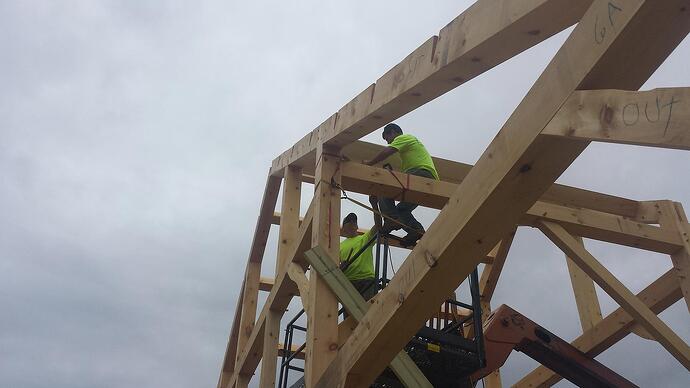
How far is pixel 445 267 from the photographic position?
2307 millimetres

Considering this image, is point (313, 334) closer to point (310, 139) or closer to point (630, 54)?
point (310, 139)

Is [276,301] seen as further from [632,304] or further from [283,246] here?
[632,304]

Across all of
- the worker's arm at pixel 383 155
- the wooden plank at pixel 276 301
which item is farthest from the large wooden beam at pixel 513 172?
the worker's arm at pixel 383 155

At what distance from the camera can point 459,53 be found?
2.42 metres

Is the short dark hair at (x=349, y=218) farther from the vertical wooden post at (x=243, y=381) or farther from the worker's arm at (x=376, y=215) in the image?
the vertical wooden post at (x=243, y=381)

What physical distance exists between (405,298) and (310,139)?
2.05 metres

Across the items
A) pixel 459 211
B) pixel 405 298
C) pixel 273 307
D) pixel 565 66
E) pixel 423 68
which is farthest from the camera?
pixel 273 307

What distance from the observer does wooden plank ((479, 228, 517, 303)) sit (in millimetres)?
6316

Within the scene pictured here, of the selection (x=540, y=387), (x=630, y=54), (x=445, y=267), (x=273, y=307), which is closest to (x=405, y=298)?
(x=445, y=267)

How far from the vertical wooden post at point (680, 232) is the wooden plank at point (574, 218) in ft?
0.22

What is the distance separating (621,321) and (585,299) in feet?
2.13

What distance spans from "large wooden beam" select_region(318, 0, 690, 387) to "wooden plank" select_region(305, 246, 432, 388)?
→ 0.78 ft

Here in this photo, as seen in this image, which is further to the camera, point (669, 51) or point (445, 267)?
point (445, 267)

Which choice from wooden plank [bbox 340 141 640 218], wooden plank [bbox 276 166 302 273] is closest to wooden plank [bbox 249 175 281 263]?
wooden plank [bbox 340 141 640 218]
